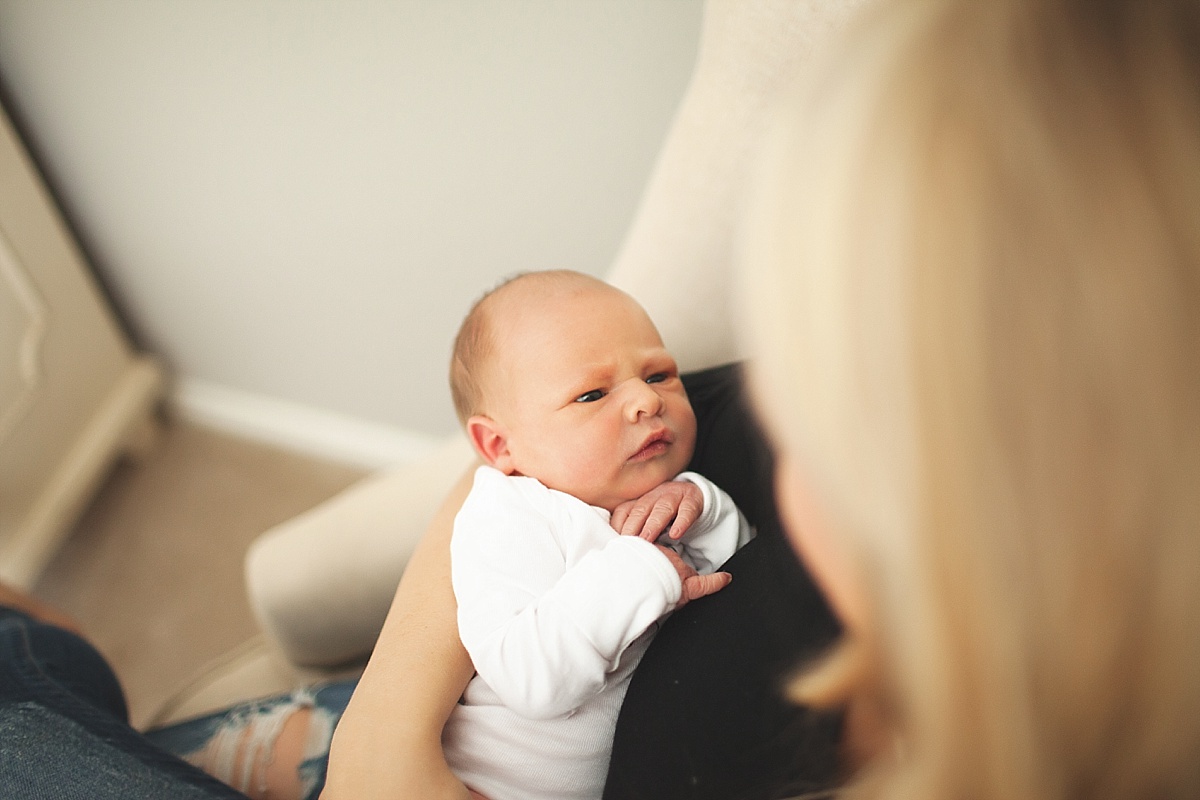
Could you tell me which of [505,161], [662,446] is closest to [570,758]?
[662,446]

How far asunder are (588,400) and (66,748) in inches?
19.7

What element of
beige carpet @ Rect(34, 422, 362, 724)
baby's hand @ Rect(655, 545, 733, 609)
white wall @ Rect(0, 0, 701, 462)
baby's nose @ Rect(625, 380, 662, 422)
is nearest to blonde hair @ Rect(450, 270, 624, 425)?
baby's nose @ Rect(625, 380, 662, 422)

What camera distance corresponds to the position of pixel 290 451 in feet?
5.89

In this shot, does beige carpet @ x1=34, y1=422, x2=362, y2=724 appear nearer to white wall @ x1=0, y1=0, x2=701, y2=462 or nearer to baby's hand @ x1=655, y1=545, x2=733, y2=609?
white wall @ x1=0, y1=0, x2=701, y2=462

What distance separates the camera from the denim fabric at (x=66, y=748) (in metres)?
0.66

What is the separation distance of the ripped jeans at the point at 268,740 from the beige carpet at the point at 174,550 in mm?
712

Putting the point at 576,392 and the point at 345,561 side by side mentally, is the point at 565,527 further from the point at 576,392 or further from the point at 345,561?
the point at 345,561

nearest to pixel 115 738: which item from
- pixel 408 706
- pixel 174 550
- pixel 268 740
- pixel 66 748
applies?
pixel 66 748

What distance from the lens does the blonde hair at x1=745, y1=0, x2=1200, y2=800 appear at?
0.40 metres

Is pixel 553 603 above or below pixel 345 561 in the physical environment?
above

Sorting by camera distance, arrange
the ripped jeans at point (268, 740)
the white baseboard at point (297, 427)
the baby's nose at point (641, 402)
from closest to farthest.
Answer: the baby's nose at point (641, 402) → the ripped jeans at point (268, 740) → the white baseboard at point (297, 427)

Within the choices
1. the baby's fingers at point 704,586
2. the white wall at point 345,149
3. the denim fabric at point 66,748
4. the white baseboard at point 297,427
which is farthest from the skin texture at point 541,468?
the white baseboard at point 297,427

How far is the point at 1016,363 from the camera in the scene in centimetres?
40

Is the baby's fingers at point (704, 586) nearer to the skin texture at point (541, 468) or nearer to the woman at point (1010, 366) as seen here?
the skin texture at point (541, 468)
